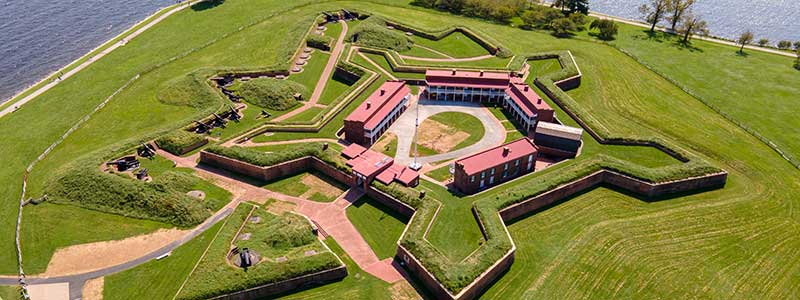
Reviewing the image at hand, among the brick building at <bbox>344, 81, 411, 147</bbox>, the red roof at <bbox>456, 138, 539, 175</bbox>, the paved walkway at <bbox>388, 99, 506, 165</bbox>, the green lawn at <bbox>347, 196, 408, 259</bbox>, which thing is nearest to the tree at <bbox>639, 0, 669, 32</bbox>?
the paved walkway at <bbox>388, 99, 506, 165</bbox>

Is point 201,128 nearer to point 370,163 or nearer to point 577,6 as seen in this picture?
point 370,163

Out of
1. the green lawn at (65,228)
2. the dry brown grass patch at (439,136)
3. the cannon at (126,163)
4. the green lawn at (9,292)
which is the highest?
the dry brown grass patch at (439,136)

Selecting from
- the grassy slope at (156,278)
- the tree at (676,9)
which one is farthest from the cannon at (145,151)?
the tree at (676,9)

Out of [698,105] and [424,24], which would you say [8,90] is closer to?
[424,24]

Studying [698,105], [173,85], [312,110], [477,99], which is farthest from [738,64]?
[173,85]

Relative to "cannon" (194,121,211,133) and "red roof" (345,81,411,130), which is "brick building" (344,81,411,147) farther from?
"cannon" (194,121,211,133)

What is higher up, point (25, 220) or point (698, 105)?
point (698, 105)

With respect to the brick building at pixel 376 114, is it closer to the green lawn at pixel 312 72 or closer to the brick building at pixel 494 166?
the green lawn at pixel 312 72
